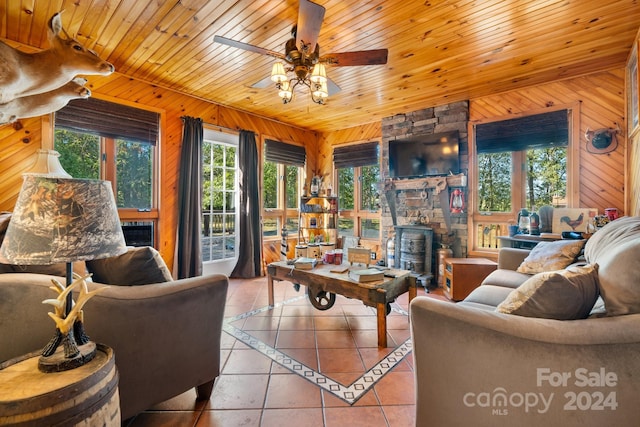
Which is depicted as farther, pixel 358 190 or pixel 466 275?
pixel 358 190

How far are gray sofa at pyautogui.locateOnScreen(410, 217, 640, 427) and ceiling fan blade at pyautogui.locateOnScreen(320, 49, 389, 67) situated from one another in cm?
178

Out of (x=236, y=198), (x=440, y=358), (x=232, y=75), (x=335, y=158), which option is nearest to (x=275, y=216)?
(x=236, y=198)

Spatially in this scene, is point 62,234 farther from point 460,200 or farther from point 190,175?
point 460,200

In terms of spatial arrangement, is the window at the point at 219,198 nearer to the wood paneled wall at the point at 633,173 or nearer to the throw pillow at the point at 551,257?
the throw pillow at the point at 551,257

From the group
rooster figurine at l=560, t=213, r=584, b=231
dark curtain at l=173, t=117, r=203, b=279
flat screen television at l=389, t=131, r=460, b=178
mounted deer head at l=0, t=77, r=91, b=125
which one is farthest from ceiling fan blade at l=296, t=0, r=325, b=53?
rooster figurine at l=560, t=213, r=584, b=231

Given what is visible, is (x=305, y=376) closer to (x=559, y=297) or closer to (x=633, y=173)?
(x=559, y=297)

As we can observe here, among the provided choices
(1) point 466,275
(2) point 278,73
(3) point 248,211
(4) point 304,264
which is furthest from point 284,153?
(1) point 466,275

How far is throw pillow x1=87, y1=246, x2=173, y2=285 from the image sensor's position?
153 cm

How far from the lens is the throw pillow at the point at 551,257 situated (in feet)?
7.69

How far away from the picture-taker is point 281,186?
5270 mm

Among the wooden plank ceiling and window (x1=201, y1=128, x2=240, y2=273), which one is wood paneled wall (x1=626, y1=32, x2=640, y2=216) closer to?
the wooden plank ceiling

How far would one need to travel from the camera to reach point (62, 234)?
1.02 meters

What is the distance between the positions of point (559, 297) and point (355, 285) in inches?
55.8

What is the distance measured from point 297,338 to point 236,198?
108 inches
